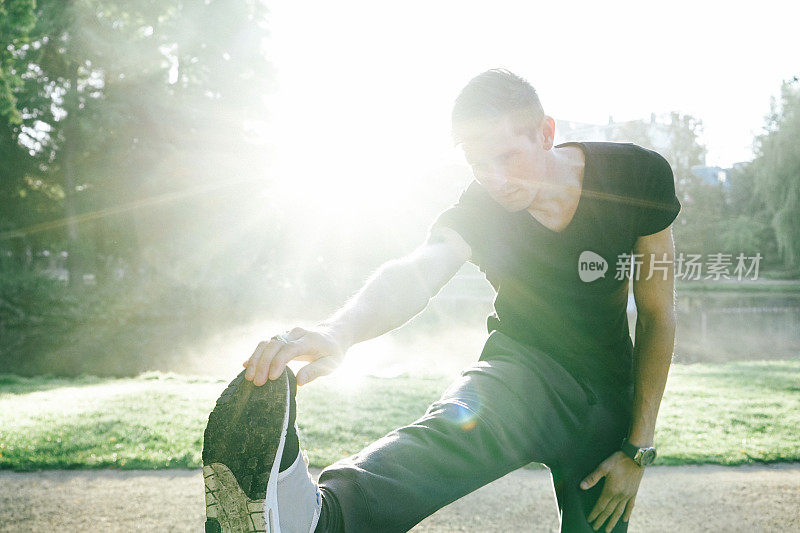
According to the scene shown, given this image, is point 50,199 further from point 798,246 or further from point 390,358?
point 798,246

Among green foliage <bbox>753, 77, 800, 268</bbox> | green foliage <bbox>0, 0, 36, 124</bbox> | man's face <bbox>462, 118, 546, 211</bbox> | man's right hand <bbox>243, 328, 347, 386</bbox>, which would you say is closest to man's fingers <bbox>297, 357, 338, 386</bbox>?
man's right hand <bbox>243, 328, 347, 386</bbox>

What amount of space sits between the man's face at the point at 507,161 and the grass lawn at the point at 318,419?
369cm

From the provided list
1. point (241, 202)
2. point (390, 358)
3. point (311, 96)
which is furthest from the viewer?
point (311, 96)

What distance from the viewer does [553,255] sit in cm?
232

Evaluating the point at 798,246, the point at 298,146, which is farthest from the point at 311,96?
the point at 798,246

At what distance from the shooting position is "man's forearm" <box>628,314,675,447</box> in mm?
2441

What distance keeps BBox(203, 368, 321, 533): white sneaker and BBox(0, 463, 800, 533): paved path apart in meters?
2.74

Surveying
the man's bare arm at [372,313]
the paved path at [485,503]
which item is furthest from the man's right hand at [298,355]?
the paved path at [485,503]

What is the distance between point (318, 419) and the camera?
662cm

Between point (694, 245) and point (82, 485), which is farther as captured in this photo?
point (694, 245)

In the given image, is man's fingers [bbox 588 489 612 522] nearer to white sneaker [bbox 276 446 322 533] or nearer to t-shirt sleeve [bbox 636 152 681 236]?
t-shirt sleeve [bbox 636 152 681 236]

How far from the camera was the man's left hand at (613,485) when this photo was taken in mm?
2373

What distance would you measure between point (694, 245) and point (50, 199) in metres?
31.9
